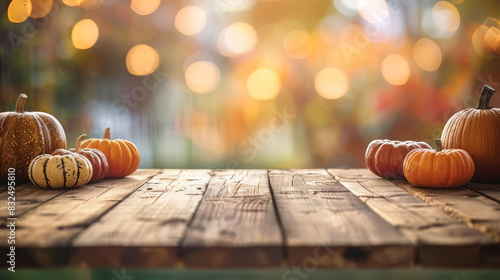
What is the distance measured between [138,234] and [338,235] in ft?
1.29

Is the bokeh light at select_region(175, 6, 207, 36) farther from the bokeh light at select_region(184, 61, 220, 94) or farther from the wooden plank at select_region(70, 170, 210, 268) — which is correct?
the wooden plank at select_region(70, 170, 210, 268)

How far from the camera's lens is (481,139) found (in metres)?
1.51

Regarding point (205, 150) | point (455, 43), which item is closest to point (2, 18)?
point (205, 150)

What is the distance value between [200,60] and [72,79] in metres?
0.72

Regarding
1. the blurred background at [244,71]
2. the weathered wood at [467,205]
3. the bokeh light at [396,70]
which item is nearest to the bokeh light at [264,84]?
the blurred background at [244,71]

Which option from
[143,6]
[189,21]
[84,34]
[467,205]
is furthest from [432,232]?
[84,34]

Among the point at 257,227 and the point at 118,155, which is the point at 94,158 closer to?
the point at 118,155

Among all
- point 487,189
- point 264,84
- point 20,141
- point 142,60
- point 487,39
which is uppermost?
point 487,39

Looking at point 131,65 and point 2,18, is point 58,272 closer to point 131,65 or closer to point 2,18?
point 131,65

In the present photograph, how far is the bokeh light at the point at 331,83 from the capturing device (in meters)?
2.44

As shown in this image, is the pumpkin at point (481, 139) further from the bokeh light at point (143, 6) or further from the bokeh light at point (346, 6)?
the bokeh light at point (143, 6)

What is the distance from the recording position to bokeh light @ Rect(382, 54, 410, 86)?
8.09ft

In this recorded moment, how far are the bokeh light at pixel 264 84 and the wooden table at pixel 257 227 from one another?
115 cm

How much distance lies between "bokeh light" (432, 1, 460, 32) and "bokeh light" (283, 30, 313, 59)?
2.37 ft
